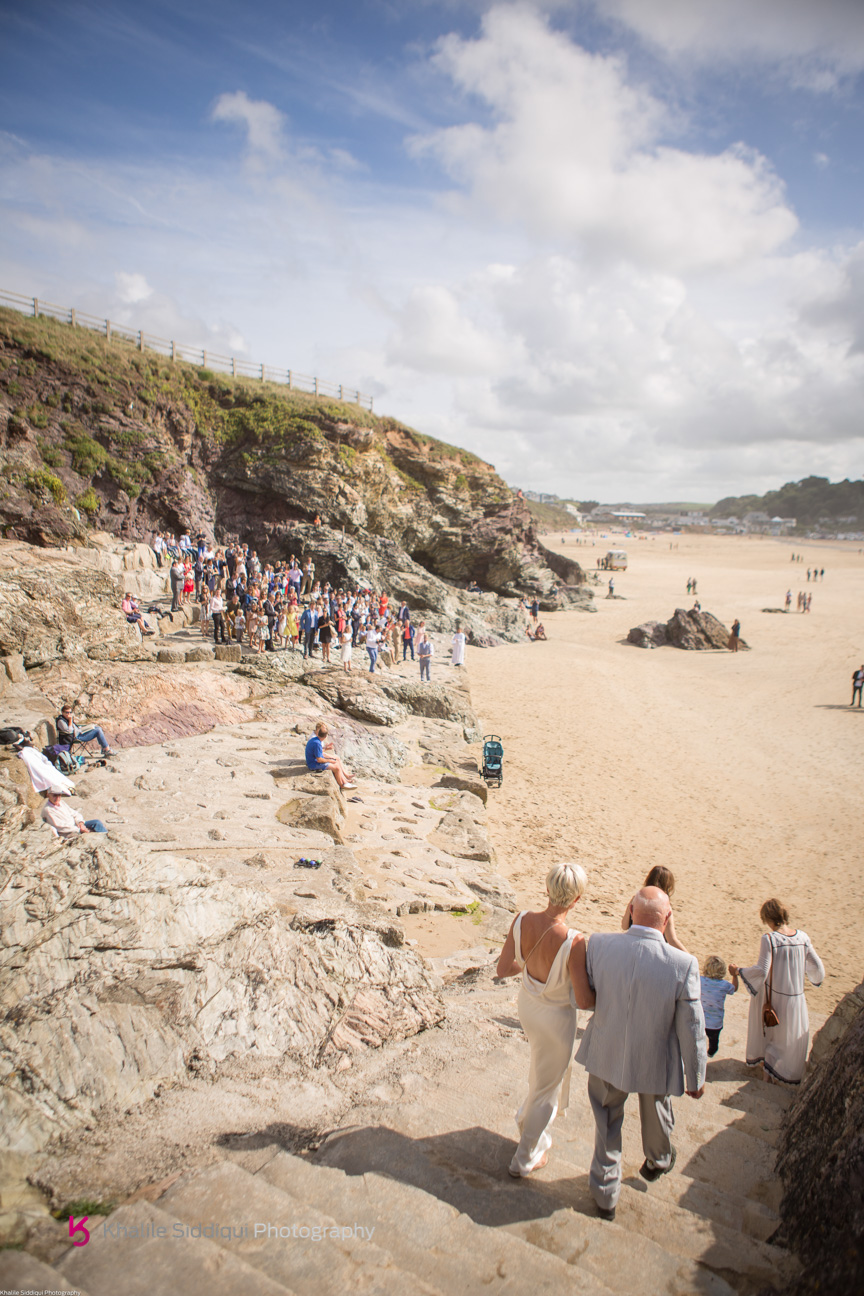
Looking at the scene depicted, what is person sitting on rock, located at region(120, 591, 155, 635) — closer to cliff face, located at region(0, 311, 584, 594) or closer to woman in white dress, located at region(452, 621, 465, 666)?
cliff face, located at region(0, 311, 584, 594)

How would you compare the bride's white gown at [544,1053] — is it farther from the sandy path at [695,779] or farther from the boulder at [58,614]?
the boulder at [58,614]

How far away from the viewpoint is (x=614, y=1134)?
9.38 ft

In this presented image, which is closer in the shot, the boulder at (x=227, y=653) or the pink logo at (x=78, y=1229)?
the pink logo at (x=78, y=1229)

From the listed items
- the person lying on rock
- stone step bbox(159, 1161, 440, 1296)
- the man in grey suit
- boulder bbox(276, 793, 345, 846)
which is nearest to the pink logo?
stone step bbox(159, 1161, 440, 1296)

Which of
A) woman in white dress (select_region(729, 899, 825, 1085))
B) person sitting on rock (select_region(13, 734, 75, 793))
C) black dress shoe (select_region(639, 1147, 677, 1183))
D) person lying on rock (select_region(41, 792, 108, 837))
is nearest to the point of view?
black dress shoe (select_region(639, 1147, 677, 1183))

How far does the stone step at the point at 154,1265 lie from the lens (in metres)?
2.04

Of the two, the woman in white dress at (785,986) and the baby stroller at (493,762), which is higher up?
the woman in white dress at (785,986)

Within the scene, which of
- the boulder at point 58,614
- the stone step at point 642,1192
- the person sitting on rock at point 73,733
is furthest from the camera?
the boulder at point 58,614

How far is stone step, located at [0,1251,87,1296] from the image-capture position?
1951 mm

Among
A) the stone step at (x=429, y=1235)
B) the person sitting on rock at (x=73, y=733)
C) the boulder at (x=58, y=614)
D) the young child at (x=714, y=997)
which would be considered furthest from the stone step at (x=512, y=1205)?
the boulder at (x=58, y=614)

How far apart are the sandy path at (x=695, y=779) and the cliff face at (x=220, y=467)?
9.80m

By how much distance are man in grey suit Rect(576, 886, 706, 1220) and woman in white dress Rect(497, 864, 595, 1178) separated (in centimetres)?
10

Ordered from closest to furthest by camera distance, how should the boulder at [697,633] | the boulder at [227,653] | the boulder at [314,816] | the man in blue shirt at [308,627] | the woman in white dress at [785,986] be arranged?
the woman in white dress at [785,986], the boulder at [314,816], the boulder at [227,653], the man in blue shirt at [308,627], the boulder at [697,633]

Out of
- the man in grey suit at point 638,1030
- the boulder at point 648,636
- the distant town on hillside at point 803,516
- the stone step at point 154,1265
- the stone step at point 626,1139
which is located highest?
the distant town on hillside at point 803,516
